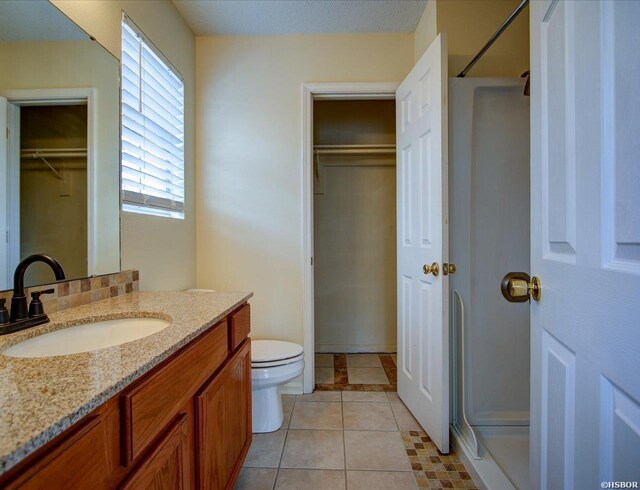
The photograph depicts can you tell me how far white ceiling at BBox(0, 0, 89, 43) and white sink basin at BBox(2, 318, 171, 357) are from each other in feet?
2.92

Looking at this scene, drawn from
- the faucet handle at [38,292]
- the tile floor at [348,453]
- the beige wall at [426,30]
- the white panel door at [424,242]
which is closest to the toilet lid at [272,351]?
the tile floor at [348,453]

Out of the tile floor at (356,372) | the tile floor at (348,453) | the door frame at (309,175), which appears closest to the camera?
the tile floor at (348,453)

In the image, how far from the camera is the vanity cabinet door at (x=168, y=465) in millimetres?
643

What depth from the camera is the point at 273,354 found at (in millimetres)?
1756

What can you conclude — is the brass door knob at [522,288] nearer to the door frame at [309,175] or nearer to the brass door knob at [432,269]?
the brass door knob at [432,269]

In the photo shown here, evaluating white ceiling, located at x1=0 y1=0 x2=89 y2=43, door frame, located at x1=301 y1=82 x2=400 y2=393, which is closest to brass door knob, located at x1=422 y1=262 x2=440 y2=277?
door frame, located at x1=301 y1=82 x2=400 y2=393

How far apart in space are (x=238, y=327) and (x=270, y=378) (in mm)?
548

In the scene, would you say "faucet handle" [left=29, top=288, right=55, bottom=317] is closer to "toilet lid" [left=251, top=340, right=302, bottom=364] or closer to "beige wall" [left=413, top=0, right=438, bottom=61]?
"toilet lid" [left=251, top=340, right=302, bottom=364]

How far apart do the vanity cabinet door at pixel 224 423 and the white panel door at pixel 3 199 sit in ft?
2.25

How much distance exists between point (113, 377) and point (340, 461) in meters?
1.33

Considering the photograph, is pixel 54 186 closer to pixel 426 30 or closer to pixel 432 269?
pixel 432 269

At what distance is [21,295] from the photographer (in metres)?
0.88

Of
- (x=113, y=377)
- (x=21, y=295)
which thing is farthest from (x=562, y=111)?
(x=21, y=295)

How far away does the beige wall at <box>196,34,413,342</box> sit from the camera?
85.6 inches
